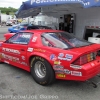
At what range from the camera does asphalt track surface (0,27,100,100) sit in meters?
3.37

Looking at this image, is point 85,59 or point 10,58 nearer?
point 85,59

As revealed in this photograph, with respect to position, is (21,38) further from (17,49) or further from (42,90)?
(42,90)

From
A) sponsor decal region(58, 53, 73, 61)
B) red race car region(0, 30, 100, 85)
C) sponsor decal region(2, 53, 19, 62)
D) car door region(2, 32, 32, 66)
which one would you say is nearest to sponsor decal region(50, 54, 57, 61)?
red race car region(0, 30, 100, 85)

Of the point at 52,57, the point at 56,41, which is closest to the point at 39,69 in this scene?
the point at 52,57

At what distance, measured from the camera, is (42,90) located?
12.1 ft

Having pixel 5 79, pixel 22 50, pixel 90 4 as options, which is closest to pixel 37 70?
pixel 22 50

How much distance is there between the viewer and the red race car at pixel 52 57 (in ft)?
10.9

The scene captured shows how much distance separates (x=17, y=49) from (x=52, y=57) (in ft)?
4.44

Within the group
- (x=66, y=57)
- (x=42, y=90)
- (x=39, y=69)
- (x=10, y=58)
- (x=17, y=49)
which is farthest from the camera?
(x=10, y=58)

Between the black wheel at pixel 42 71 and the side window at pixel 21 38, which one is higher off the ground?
the side window at pixel 21 38

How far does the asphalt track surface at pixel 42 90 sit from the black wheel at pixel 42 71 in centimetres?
16

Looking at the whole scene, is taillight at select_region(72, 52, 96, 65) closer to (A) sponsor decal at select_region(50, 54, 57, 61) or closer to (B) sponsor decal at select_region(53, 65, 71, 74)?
(B) sponsor decal at select_region(53, 65, 71, 74)

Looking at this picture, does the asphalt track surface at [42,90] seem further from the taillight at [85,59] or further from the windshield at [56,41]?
the windshield at [56,41]

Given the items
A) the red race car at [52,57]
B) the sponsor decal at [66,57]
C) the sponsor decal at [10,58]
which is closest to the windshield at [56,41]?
the red race car at [52,57]
